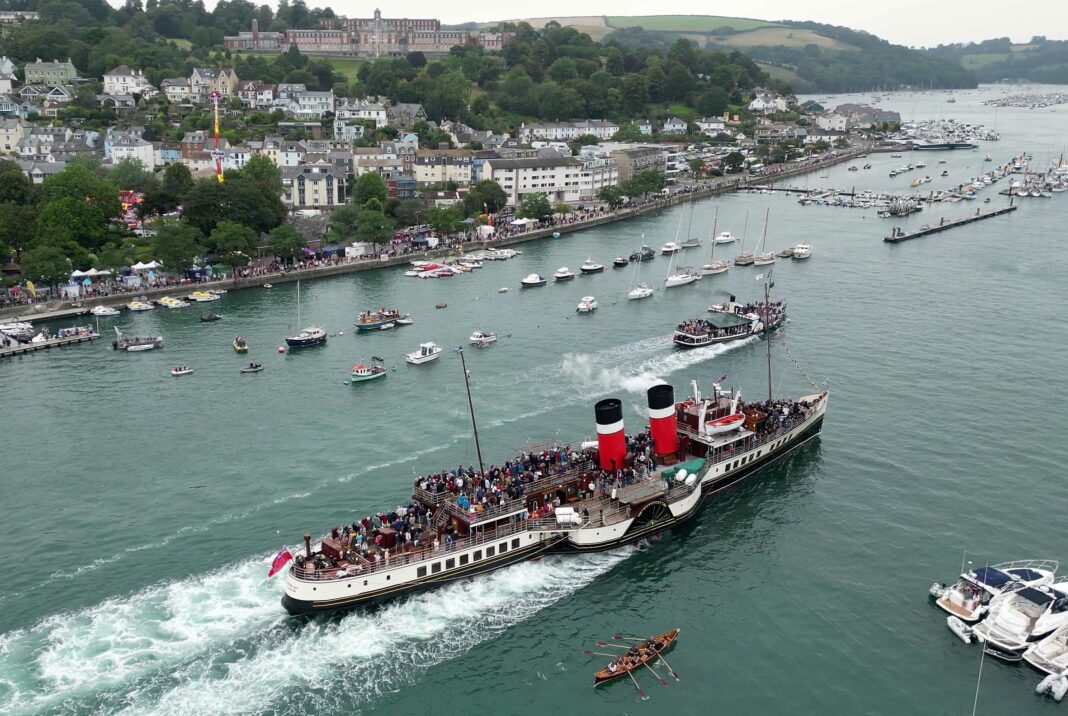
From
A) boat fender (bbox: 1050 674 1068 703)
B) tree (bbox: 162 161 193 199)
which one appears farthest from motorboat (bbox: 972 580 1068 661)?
tree (bbox: 162 161 193 199)

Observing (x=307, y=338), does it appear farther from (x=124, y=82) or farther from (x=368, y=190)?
(x=124, y=82)

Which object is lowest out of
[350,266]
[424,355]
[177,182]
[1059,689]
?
[1059,689]

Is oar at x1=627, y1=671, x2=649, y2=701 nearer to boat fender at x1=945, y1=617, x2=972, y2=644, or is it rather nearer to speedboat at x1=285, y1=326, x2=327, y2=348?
boat fender at x1=945, y1=617, x2=972, y2=644

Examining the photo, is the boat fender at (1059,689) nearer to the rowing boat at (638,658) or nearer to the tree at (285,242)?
the rowing boat at (638,658)

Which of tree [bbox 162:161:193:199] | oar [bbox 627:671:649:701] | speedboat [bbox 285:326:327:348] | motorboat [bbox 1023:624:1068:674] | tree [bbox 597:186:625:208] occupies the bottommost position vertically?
oar [bbox 627:671:649:701]

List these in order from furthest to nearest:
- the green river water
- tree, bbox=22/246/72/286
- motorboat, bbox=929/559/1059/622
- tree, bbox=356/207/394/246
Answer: tree, bbox=356/207/394/246 < tree, bbox=22/246/72/286 < motorboat, bbox=929/559/1059/622 < the green river water

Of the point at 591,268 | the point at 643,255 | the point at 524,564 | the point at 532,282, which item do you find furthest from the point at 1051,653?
the point at 643,255
